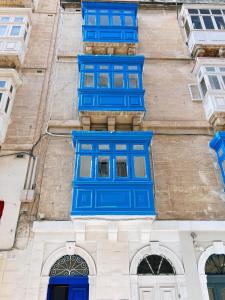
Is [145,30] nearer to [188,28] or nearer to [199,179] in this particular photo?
[188,28]

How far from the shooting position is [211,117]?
1133cm

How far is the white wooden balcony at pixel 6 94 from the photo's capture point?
10.6 m

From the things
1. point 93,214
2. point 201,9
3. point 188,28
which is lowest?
point 93,214

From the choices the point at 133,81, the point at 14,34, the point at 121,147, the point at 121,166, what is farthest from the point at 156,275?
the point at 14,34

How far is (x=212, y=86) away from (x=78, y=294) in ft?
30.3

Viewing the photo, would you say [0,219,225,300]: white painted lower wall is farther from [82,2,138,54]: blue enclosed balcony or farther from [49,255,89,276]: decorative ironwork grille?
[82,2,138,54]: blue enclosed balcony

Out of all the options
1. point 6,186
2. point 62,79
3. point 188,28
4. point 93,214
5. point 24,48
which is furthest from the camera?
point 188,28

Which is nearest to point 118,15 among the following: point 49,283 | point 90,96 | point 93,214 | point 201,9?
point 201,9

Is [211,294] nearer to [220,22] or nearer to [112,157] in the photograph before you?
[112,157]

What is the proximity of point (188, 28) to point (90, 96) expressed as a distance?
7459mm

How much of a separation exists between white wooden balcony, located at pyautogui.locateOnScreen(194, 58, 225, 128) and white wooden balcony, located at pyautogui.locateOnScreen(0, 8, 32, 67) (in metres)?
8.09

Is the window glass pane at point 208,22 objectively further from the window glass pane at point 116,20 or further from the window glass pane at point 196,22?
the window glass pane at point 116,20

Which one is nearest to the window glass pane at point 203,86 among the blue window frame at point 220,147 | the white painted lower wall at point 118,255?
the blue window frame at point 220,147

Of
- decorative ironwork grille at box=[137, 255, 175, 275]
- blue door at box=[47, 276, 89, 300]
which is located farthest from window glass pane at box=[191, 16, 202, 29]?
blue door at box=[47, 276, 89, 300]
